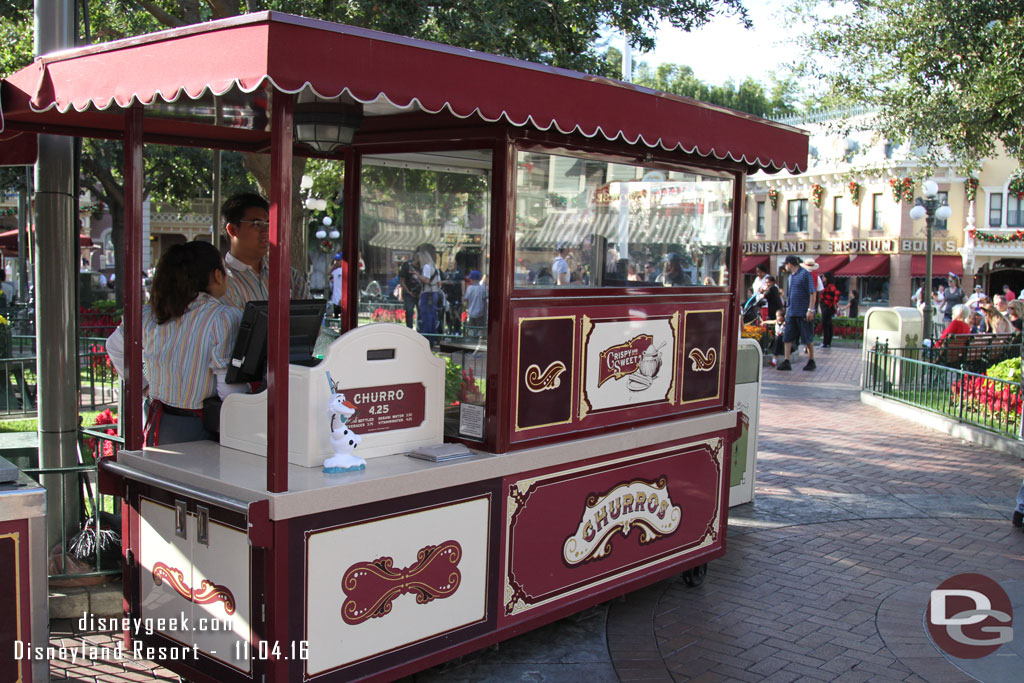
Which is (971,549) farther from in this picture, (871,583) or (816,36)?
(816,36)

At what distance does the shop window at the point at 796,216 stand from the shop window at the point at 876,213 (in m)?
3.33

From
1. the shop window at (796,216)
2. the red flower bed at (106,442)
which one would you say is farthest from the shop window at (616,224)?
the shop window at (796,216)

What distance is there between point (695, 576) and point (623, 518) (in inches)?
39.5

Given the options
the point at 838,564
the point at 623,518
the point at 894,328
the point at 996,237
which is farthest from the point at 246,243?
the point at 996,237

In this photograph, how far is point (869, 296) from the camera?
38.2 m

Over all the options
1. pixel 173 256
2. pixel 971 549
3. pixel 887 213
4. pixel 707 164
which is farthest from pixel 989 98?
pixel 887 213

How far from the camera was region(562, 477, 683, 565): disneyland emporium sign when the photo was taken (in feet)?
14.8

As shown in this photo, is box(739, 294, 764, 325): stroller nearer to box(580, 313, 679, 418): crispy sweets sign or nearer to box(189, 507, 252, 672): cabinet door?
box(580, 313, 679, 418): crispy sweets sign

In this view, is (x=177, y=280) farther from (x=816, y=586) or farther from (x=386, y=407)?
(x=816, y=586)

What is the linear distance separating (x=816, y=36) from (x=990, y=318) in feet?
16.6

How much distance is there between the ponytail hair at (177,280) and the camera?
4.09m

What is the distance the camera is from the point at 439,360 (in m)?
A: 4.09

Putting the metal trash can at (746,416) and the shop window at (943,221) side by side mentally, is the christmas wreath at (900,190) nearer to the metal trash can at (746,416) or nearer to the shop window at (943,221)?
the shop window at (943,221)

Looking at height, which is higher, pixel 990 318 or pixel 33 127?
pixel 33 127
